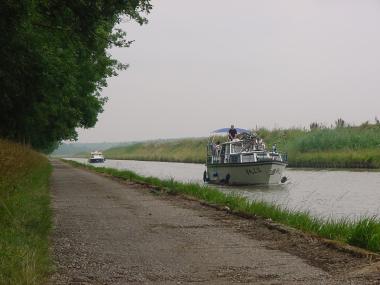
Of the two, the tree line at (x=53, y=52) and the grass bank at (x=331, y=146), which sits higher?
the tree line at (x=53, y=52)

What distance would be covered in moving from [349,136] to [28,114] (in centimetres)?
3047

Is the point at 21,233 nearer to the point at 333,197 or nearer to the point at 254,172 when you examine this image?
the point at 333,197

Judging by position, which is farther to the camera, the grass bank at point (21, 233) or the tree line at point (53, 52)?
the tree line at point (53, 52)

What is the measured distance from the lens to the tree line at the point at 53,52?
13.8m

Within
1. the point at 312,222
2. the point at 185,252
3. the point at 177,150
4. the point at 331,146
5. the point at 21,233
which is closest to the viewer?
the point at 185,252

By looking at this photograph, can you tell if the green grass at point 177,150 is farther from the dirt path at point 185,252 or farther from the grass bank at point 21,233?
the dirt path at point 185,252

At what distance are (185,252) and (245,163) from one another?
2234 cm

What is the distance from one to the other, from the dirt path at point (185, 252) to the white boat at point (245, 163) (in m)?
17.8

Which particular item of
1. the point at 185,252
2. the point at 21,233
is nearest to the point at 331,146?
the point at 185,252

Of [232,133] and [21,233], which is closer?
[21,233]

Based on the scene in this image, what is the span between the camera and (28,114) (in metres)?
28.1

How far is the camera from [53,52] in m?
23.5

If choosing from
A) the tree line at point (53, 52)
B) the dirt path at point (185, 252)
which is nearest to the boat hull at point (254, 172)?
the tree line at point (53, 52)

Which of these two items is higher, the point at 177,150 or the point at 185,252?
the point at 177,150
